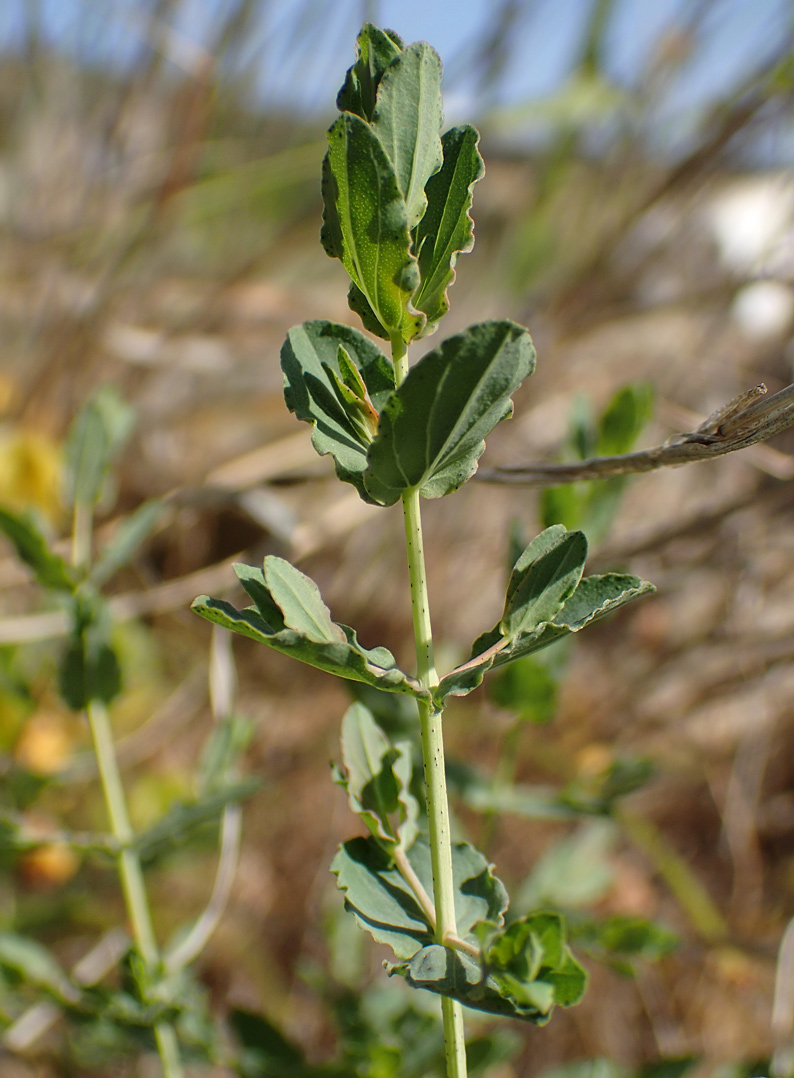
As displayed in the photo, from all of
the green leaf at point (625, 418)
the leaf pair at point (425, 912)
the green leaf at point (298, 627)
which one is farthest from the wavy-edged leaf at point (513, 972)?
the green leaf at point (625, 418)

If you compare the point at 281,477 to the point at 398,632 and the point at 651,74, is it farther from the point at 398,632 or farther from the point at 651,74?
the point at 651,74

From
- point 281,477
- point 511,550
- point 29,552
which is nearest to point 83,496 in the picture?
point 29,552

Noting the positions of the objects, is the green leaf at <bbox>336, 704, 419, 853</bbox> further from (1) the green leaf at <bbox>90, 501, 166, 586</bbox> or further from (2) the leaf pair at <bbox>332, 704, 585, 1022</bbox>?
(1) the green leaf at <bbox>90, 501, 166, 586</bbox>

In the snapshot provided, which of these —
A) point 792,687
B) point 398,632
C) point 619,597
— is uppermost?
point 398,632

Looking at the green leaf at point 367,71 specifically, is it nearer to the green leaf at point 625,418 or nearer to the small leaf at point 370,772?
the small leaf at point 370,772

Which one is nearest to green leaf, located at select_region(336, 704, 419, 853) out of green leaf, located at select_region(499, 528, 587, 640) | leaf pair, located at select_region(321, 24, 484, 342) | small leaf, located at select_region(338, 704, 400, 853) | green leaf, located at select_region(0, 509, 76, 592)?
small leaf, located at select_region(338, 704, 400, 853)

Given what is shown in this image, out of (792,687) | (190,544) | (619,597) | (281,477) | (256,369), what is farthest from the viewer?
(256,369)
